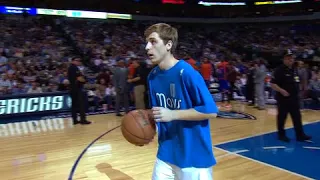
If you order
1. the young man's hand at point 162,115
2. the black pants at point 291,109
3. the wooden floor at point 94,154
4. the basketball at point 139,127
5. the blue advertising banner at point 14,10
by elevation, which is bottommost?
the wooden floor at point 94,154

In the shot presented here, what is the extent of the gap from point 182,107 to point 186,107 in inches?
1.0

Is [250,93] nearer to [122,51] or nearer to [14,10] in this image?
[122,51]

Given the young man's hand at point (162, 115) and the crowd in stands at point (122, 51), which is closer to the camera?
the young man's hand at point (162, 115)

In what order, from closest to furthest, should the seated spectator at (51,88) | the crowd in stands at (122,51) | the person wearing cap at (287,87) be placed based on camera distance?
the person wearing cap at (287,87), the seated spectator at (51,88), the crowd in stands at (122,51)

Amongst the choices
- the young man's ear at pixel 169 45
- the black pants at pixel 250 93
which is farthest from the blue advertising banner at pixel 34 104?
the young man's ear at pixel 169 45

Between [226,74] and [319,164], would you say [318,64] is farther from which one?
[319,164]

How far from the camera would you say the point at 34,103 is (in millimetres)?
9062

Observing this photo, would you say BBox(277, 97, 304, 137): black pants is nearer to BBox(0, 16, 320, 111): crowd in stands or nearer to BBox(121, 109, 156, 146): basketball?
BBox(0, 16, 320, 111): crowd in stands

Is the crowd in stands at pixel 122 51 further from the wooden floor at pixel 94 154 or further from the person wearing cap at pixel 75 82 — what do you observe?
the wooden floor at pixel 94 154

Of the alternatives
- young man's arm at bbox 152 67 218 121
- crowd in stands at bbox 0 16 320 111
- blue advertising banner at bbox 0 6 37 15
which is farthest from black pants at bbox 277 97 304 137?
blue advertising banner at bbox 0 6 37 15

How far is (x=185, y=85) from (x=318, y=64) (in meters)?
20.6

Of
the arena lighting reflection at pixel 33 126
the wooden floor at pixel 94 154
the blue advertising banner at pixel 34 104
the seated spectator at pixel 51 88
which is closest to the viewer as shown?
the wooden floor at pixel 94 154

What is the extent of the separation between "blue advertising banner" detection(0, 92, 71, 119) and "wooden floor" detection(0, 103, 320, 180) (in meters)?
0.97

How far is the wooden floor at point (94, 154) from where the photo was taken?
4.42 metres
